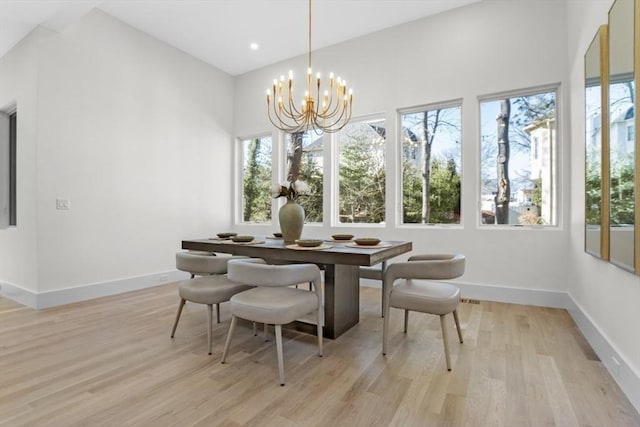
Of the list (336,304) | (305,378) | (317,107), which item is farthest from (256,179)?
(305,378)

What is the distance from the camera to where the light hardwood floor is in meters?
1.61

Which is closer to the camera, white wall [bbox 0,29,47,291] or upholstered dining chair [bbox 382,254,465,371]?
upholstered dining chair [bbox 382,254,465,371]

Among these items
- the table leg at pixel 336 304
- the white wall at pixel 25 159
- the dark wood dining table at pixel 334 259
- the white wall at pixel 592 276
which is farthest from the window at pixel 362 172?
the white wall at pixel 25 159

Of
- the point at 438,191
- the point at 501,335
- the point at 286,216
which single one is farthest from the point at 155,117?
the point at 501,335

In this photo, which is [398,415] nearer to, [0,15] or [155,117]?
[155,117]

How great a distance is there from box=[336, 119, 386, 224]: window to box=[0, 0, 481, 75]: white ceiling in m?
1.31

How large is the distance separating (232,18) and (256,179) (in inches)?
99.7

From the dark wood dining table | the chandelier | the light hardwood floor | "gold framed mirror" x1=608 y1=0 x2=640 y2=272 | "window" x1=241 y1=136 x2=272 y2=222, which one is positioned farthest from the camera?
"window" x1=241 y1=136 x2=272 y2=222

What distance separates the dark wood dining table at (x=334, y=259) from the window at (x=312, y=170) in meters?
2.20

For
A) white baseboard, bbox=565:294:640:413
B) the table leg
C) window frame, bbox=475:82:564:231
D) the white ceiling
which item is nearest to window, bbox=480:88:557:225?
window frame, bbox=475:82:564:231

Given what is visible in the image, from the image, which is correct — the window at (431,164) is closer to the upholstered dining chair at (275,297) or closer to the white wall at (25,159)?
the upholstered dining chair at (275,297)

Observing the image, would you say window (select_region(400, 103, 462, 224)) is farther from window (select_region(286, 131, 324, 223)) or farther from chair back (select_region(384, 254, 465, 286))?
chair back (select_region(384, 254, 465, 286))

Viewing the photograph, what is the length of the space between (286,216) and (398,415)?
181 cm

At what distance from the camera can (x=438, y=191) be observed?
4.16 m
